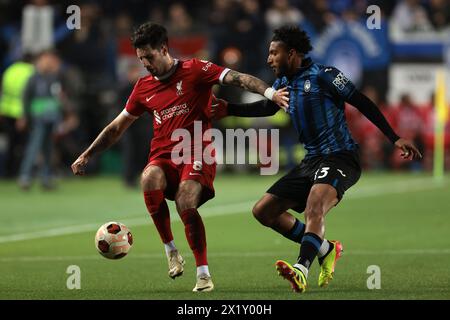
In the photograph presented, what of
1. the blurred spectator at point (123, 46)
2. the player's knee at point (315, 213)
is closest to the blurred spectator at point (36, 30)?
the blurred spectator at point (123, 46)

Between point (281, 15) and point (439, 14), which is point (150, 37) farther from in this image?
point (439, 14)

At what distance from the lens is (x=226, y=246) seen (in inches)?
503

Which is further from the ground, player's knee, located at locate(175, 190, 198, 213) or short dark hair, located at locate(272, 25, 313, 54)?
short dark hair, located at locate(272, 25, 313, 54)

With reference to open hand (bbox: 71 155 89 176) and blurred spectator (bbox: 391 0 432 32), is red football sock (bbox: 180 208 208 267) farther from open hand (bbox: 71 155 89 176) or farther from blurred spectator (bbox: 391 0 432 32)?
blurred spectator (bbox: 391 0 432 32)

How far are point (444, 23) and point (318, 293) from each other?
57.8ft

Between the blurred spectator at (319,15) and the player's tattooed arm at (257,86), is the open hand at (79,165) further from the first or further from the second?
the blurred spectator at (319,15)

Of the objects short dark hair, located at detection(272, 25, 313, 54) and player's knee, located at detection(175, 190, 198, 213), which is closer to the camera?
player's knee, located at detection(175, 190, 198, 213)

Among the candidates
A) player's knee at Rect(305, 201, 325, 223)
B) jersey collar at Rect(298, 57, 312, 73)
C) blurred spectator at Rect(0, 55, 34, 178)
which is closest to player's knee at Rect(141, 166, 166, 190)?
player's knee at Rect(305, 201, 325, 223)

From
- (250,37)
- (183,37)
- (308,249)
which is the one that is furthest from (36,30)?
(308,249)

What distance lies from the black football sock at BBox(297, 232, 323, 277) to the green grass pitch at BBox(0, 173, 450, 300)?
0.26 m

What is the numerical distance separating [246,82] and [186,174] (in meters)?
0.90

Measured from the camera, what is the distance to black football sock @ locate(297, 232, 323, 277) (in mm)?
8773

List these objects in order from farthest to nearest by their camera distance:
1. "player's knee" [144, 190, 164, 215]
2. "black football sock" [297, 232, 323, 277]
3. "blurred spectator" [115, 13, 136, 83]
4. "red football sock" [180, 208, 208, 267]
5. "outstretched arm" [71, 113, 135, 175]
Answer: "blurred spectator" [115, 13, 136, 83]
"outstretched arm" [71, 113, 135, 175]
"player's knee" [144, 190, 164, 215]
"red football sock" [180, 208, 208, 267]
"black football sock" [297, 232, 323, 277]
